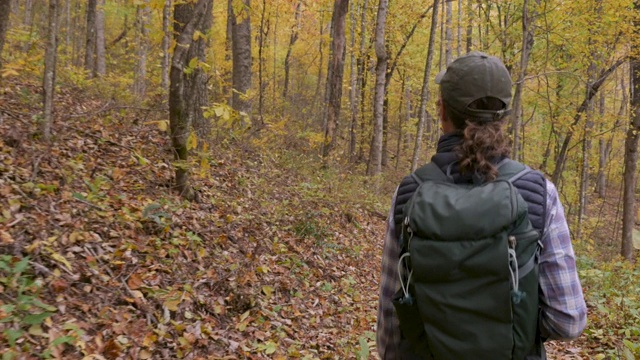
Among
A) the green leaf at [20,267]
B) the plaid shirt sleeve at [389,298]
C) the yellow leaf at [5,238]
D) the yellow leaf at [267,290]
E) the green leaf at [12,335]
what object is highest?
the plaid shirt sleeve at [389,298]

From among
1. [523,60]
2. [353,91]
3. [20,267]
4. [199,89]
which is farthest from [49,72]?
[353,91]

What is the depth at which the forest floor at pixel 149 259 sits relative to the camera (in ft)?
12.9

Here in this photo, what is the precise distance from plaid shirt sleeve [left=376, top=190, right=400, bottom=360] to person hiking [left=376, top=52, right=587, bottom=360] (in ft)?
0.30

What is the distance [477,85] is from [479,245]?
67cm

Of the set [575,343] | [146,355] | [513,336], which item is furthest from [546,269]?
[575,343]

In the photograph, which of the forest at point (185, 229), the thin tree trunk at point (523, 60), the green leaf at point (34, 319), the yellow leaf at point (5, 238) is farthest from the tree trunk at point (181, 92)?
the thin tree trunk at point (523, 60)

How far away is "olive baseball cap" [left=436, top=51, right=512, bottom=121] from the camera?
191cm

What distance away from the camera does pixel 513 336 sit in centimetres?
174

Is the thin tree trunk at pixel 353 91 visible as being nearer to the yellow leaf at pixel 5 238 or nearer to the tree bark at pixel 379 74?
the tree bark at pixel 379 74

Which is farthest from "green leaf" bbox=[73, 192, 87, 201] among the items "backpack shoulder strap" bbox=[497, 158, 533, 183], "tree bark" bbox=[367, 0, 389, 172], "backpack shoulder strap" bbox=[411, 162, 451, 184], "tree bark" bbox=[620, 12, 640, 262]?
"tree bark" bbox=[620, 12, 640, 262]

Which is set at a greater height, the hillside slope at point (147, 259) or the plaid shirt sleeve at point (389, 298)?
the plaid shirt sleeve at point (389, 298)

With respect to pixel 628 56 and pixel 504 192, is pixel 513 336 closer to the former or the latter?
pixel 504 192

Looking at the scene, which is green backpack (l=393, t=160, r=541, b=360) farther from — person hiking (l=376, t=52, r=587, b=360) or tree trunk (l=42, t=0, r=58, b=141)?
tree trunk (l=42, t=0, r=58, b=141)

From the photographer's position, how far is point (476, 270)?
1.69 m
